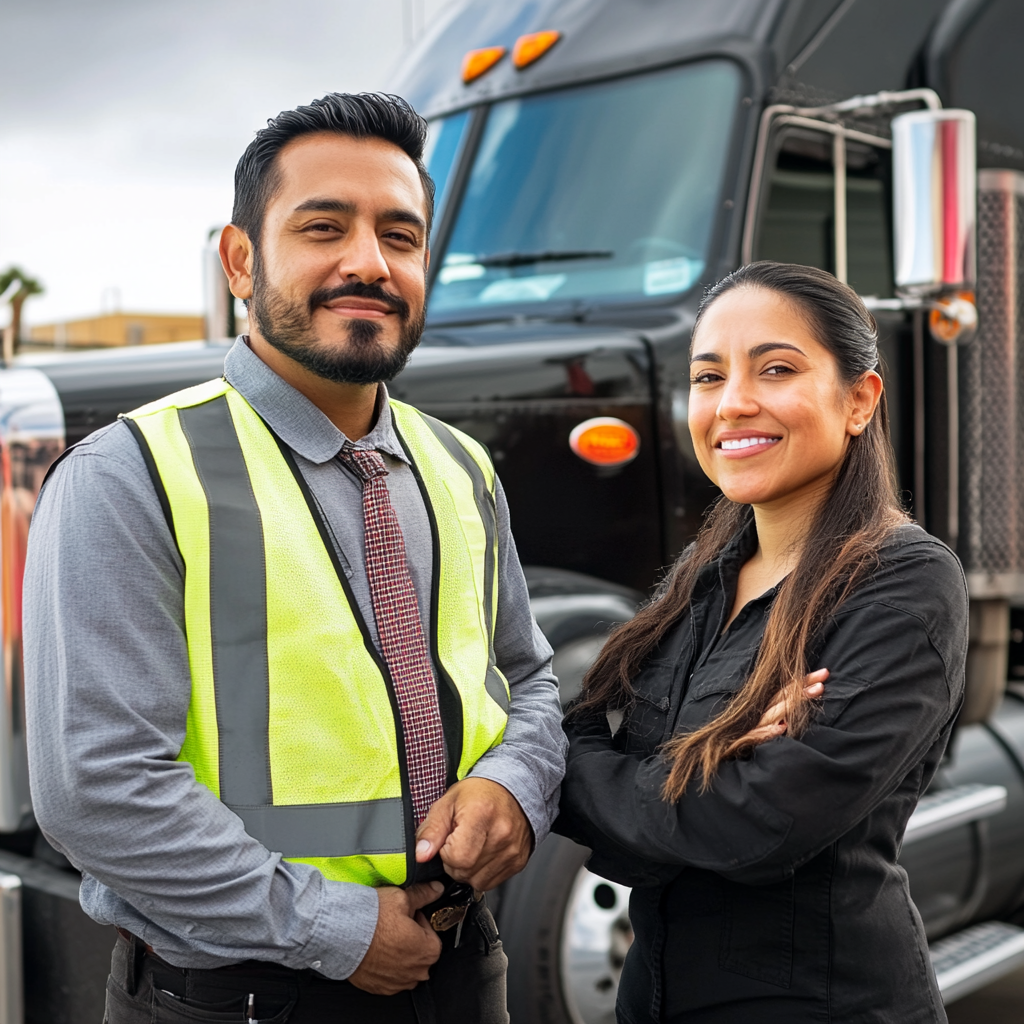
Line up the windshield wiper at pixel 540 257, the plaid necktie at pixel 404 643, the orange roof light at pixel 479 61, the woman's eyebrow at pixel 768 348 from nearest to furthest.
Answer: the plaid necktie at pixel 404 643
the woman's eyebrow at pixel 768 348
the windshield wiper at pixel 540 257
the orange roof light at pixel 479 61

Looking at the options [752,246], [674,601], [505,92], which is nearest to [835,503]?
[674,601]

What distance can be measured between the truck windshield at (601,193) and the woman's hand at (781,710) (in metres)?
2.07

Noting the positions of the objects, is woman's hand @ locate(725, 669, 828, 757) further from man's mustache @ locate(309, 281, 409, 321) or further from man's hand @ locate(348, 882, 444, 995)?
man's mustache @ locate(309, 281, 409, 321)

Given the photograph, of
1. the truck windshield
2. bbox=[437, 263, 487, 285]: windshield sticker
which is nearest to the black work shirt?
A: the truck windshield

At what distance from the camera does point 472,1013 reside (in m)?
1.86

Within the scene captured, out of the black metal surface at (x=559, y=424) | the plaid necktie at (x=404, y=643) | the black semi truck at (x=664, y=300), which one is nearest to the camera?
the plaid necktie at (x=404, y=643)

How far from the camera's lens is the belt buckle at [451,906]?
69.4 inches

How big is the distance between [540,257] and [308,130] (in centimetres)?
202

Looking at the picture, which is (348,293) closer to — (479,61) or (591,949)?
(591,949)

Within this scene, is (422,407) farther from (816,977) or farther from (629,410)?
(816,977)

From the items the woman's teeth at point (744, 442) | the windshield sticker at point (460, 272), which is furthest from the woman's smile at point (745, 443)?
the windshield sticker at point (460, 272)

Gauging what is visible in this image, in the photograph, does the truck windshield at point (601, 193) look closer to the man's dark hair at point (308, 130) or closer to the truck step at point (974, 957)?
the man's dark hair at point (308, 130)

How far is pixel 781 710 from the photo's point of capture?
5.43 ft

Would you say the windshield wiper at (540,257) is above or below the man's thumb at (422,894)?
above
